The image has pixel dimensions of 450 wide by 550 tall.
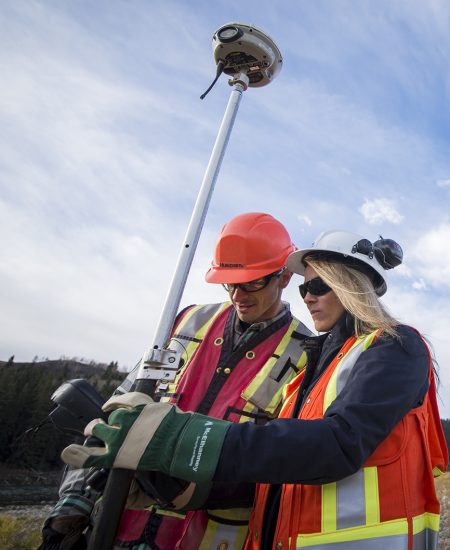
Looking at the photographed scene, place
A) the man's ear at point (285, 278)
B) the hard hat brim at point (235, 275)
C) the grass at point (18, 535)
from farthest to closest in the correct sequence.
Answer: the grass at point (18, 535)
the man's ear at point (285, 278)
the hard hat brim at point (235, 275)

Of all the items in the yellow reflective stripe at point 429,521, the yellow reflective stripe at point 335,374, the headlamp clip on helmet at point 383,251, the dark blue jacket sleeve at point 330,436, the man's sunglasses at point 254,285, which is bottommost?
the yellow reflective stripe at point 429,521

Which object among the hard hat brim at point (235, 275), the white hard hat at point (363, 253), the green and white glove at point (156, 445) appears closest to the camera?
the green and white glove at point (156, 445)

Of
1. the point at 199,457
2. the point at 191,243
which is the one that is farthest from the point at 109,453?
the point at 191,243

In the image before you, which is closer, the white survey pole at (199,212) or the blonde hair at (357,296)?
the white survey pole at (199,212)

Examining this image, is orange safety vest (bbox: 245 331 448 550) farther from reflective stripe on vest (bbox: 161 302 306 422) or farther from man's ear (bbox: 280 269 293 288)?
man's ear (bbox: 280 269 293 288)

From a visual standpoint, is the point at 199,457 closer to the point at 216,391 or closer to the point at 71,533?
the point at 216,391

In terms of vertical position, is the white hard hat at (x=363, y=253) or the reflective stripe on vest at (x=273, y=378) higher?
the white hard hat at (x=363, y=253)

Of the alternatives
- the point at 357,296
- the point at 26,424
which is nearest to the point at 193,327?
the point at 357,296

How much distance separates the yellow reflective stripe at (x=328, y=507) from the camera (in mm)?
1884

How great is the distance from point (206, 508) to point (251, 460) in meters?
1.24

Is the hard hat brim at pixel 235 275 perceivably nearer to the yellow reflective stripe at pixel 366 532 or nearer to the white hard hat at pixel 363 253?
the white hard hat at pixel 363 253

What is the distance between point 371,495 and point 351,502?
0.10m

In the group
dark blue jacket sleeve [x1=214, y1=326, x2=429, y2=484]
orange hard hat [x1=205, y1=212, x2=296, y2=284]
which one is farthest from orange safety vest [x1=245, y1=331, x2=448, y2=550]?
orange hard hat [x1=205, y1=212, x2=296, y2=284]

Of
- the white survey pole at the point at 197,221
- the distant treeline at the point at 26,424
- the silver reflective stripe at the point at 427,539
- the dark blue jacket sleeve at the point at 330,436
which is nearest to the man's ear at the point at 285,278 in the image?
the white survey pole at the point at 197,221
